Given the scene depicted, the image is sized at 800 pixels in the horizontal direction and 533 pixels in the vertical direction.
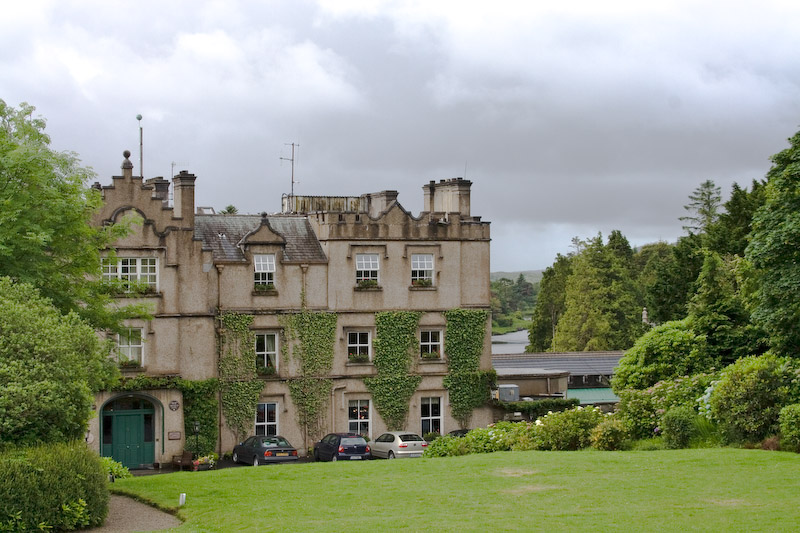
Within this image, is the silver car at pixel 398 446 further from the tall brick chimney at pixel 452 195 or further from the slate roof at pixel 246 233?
the tall brick chimney at pixel 452 195

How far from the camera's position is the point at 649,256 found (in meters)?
120

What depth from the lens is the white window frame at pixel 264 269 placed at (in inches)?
1912

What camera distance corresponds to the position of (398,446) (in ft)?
139

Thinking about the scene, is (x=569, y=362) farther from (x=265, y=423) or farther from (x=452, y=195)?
(x=265, y=423)

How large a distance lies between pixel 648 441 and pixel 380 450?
12327mm

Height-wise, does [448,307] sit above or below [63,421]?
above

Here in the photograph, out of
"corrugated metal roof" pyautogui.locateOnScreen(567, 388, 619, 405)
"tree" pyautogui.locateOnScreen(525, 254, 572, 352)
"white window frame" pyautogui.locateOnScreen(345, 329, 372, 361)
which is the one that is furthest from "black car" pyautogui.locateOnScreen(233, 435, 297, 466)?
"tree" pyautogui.locateOnScreen(525, 254, 572, 352)

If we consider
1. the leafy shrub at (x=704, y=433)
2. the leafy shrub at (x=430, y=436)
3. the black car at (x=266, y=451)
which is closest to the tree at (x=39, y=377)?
the leafy shrub at (x=704, y=433)

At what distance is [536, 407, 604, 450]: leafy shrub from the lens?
112ft

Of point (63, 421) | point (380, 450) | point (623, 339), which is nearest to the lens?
point (63, 421)

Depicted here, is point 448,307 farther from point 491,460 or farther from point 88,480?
point 88,480

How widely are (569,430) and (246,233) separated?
20996 millimetres

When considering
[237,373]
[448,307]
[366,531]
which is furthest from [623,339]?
[366,531]

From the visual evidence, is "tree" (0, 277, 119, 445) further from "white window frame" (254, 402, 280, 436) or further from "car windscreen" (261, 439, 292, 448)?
"white window frame" (254, 402, 280, 436)
